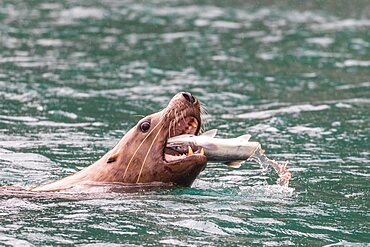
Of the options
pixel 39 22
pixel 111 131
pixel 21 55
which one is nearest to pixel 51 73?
pixel 21 55

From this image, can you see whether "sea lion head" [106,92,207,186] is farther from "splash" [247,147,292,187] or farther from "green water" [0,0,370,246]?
"splash" [247,147,292,187]

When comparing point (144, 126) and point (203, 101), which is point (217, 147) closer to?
point (144, 126)

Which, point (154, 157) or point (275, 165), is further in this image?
point (275, 165)

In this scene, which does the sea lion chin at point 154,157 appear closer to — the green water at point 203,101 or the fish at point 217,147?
the fish at point 217,147

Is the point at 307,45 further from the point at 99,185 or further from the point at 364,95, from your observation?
the point at 99,185

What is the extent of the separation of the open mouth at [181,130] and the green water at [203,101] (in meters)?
0.34

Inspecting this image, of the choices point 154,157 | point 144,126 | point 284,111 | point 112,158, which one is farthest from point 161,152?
point 284,111

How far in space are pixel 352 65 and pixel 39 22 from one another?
803cm

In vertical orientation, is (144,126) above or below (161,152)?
above

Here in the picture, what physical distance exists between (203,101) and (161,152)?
6.74 metres

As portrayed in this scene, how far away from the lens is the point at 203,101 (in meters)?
16.0

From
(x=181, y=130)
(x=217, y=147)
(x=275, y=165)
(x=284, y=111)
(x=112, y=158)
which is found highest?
(x=181, y=130)

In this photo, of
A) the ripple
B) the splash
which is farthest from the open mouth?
the ripple

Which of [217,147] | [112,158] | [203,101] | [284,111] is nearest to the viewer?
[217,147]
